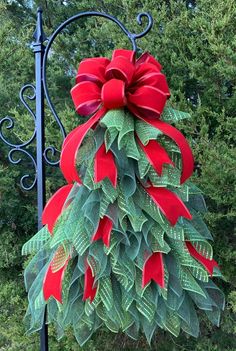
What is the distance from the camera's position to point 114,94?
1093 mm

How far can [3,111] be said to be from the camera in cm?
239

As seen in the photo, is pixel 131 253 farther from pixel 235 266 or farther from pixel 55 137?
pixel 55 137

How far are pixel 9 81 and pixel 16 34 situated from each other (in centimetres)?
30

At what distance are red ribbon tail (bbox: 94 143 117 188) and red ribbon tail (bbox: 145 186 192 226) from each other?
108 mm

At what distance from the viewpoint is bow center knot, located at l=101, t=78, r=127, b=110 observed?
1.09 metres

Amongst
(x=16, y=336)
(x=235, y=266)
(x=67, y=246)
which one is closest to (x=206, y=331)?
(x=235, y=266)

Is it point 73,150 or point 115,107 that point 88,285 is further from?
point 115,107

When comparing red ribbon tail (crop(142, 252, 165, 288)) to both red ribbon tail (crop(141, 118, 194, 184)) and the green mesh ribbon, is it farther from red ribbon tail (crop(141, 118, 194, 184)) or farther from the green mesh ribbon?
red ribbon tail (crop(141, 118, 194, 184))

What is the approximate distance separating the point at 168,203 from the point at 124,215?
11cm

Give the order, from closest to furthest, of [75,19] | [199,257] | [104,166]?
[104,166] → [199,257] → [75,19]

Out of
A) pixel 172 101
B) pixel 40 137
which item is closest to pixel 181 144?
pixel 40 137

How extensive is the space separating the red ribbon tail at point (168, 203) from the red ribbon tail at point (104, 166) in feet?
0.36

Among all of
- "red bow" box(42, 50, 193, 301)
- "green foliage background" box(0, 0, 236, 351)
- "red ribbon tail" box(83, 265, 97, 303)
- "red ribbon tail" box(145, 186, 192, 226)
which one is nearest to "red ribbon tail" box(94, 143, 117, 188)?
"red bow" box(42, 50, 193, 301)

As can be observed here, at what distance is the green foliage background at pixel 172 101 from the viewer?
1.83 metres
